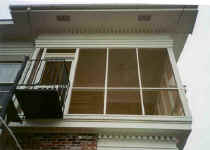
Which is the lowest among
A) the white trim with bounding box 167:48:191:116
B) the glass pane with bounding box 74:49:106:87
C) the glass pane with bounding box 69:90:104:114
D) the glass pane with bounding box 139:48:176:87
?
the white trim with bounding box 167:48:191:116

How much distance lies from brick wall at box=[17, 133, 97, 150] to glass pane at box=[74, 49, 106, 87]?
291cm

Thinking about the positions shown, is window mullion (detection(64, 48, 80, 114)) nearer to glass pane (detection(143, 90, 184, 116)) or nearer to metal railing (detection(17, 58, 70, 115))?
metal railing (detection(17, 58, 70, 115))

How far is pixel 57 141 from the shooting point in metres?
4.36

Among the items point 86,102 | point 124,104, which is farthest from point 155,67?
point 86,102

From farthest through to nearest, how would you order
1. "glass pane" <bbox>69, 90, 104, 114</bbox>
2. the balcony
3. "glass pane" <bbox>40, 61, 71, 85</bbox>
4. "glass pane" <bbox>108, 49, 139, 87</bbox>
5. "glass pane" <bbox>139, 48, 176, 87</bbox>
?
"glass pane" <bbox>69, 90, 104, 114</bbox>
"glass pane" <bbox>108, 49, 139, 87</bbox>
"glass pane" <bbox>139, 48, 176, 87</bbox>
"glass pane" <bbox>40, 61, 71, 85</bbox>
the balcony

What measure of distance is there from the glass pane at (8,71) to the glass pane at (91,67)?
1.84 metres

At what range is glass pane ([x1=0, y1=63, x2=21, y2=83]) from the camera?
20.1ft

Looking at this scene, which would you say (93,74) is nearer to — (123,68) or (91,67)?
(91,67)

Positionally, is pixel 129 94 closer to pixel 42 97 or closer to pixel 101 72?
pixel 101 72

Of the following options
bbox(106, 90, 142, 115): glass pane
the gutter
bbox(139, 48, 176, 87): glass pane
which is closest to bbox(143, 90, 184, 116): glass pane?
bbox(139, 48, 176, 87): glass pane

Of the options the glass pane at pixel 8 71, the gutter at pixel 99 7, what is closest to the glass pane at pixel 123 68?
the gutter at pixel 99 7

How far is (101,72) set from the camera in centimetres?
794

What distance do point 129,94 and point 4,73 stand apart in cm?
415

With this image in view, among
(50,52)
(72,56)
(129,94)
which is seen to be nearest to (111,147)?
(72,56)
